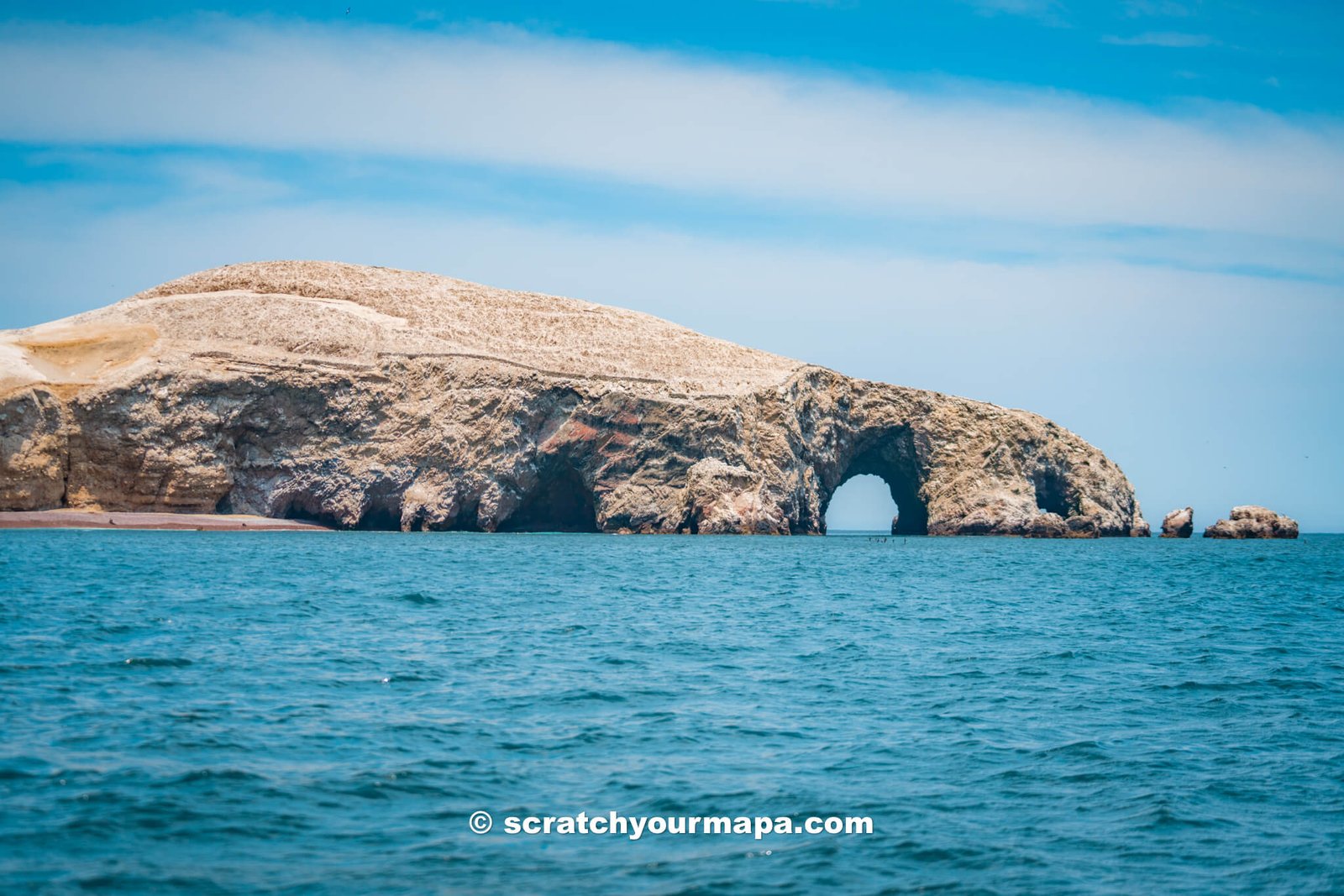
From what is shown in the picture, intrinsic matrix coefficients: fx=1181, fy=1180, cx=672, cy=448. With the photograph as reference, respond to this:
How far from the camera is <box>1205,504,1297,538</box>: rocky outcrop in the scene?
96812 mm

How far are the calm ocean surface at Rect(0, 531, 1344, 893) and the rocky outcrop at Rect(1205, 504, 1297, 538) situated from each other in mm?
73740

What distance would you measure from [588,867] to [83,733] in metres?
6.58

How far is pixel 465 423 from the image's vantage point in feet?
243

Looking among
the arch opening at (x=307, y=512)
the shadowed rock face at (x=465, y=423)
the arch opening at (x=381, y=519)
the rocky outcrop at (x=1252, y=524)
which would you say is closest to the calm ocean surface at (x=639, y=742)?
the shadowed rock face at (x=465, y=423)

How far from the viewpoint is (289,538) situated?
57938mm

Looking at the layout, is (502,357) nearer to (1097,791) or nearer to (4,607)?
(4,607)

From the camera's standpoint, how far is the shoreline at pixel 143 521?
60844mm

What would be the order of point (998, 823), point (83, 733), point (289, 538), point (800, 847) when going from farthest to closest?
1. point (289, 538)
2. point (83, 733)
3. point (998, 823)
4. point (800, 847)

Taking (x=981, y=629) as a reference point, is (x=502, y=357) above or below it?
above

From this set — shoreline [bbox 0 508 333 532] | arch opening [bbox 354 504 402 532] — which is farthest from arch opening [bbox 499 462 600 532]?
shoreline [bbox 0 508 333 532]

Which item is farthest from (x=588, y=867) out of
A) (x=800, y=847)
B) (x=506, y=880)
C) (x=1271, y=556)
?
(x=1271, y=556)

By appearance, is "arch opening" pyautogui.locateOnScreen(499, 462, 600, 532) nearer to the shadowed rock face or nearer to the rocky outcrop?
the shadowed rock face

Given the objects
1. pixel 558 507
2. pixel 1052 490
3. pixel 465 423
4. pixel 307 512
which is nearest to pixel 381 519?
pixel 307 512

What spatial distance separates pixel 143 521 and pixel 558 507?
2781 cm
